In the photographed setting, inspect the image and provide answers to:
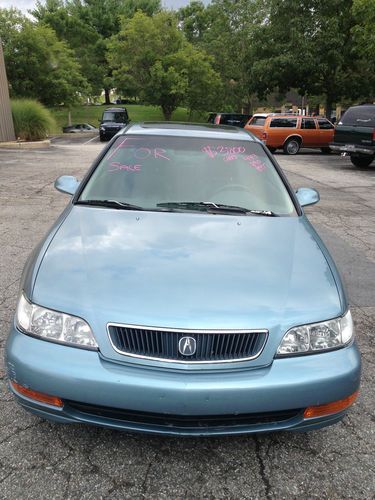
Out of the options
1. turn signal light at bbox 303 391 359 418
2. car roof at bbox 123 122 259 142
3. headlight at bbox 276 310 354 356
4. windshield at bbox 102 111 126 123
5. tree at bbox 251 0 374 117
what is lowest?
windshield at bbox 102 111 126 123

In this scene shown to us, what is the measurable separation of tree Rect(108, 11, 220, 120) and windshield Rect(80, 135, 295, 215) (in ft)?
109

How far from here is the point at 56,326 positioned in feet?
7.04

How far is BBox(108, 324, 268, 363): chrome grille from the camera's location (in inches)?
79.4

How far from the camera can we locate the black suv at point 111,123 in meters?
26.9

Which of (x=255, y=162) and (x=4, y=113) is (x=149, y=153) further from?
(x=4, y=113)

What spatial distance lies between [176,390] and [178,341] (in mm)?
207

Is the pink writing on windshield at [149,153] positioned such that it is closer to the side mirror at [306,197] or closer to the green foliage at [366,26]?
the side mirror at [306,197]

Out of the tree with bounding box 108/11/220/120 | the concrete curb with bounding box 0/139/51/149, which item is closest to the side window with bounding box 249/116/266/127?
the concrete curb with bounding box 0/139/51/149

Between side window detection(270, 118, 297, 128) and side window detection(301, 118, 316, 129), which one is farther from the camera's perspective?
side window detection(301, 118, 316, 129)

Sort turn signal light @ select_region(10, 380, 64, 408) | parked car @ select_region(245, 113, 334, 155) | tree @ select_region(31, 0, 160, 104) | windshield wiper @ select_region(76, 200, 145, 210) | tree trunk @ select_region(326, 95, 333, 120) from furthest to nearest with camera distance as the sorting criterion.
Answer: tree @ select_region(31, 0, 160, 104) → tree trunk @ select_region(326, 95, 333, 120) → parked car @ select_region(245, 113, 334, 155) → windshield wiper @ select_region(76, 200, 145, 210) → turn signal light @ select_region(10, 380, 64, 408)

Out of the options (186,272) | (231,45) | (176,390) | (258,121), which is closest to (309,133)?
(258,121)

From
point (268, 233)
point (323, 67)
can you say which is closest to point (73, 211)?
point (268, 233)

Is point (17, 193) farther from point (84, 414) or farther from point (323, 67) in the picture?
point (323, 67)

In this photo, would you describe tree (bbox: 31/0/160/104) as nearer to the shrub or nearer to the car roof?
the shrub
